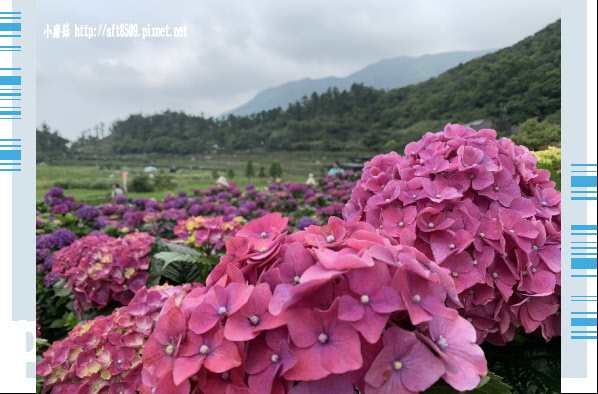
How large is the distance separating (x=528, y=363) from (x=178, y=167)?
17.8m

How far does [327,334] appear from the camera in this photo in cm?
61

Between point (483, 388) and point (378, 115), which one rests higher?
point (378, 115)

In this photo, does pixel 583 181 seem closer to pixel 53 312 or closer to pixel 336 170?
pixel 53 312

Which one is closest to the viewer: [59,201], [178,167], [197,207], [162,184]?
[59,201]

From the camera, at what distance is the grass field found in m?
11.3

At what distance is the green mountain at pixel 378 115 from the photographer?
57.2 ft

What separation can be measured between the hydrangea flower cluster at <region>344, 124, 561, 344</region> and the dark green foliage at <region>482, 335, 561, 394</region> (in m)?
0.09

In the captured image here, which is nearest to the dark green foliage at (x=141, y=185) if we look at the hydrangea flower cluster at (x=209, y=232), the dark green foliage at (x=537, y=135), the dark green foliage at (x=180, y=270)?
the hydrangea flower cluster at (x=209, y=232)

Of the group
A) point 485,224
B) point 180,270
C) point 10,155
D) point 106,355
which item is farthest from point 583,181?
point 180,270

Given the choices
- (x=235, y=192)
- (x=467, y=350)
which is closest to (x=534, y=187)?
(x=467, y=350)

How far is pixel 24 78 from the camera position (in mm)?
998

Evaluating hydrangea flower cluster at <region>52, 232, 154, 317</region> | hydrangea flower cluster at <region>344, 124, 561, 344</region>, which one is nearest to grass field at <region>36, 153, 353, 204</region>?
hydrangea flower cluster at <region>52, 232, 154, 317</region>

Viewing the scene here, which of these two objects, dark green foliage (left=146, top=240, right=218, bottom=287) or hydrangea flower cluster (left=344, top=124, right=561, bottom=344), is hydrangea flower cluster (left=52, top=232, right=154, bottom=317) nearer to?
dark green foliage (left=146, top=240, right=218, bottom=287)

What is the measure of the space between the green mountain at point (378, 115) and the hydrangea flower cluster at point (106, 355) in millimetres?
15548
